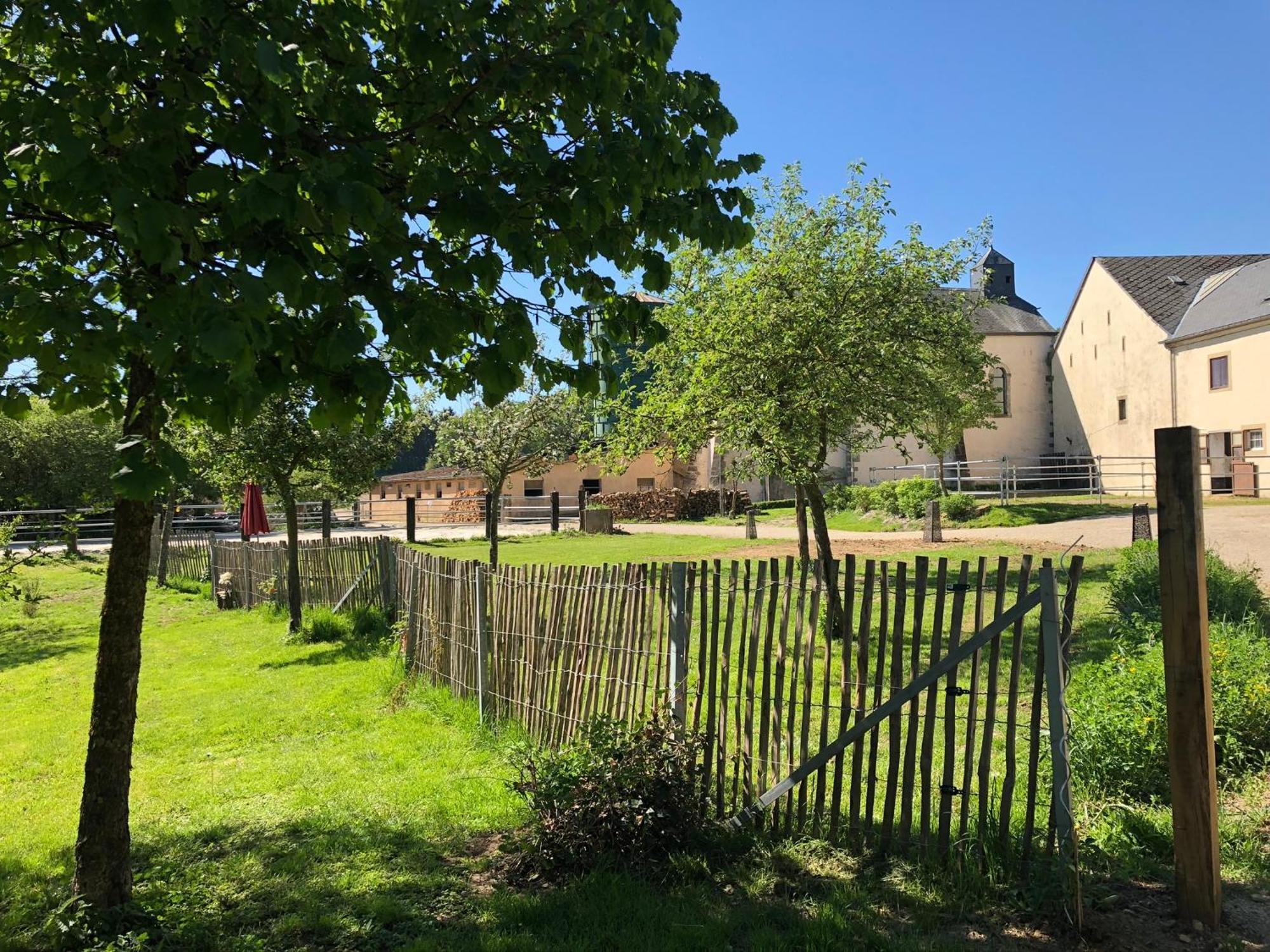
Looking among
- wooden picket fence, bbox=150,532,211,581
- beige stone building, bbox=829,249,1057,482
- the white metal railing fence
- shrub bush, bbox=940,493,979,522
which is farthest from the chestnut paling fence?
beige stone building, bbox=829,249,1057,482

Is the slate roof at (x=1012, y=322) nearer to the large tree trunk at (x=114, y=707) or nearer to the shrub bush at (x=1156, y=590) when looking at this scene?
the shrub bush at (x=1156, y=590)

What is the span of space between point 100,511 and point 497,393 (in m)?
2.71

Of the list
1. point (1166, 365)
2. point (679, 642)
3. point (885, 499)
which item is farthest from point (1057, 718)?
point (1166, 365)

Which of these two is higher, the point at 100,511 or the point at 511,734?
the point at 100,511

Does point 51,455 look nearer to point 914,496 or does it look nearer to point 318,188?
point 914,496

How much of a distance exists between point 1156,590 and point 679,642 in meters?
5.98

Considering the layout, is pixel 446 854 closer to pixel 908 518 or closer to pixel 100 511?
pixel 100 511

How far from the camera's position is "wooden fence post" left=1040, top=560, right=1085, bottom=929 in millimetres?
3787

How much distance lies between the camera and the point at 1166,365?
33125mm

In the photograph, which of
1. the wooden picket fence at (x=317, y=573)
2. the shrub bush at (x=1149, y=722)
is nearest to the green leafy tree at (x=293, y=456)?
the wooden picket fence at (x=317, y=573)

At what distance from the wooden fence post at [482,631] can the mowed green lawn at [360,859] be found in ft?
1.06

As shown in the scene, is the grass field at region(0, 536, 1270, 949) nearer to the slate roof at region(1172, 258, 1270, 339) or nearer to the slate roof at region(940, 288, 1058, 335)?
the slate roof at region(1172, 258, 1270, 339)

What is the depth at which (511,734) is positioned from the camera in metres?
6.86

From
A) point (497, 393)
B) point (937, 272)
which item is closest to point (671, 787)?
point (497, 393)
